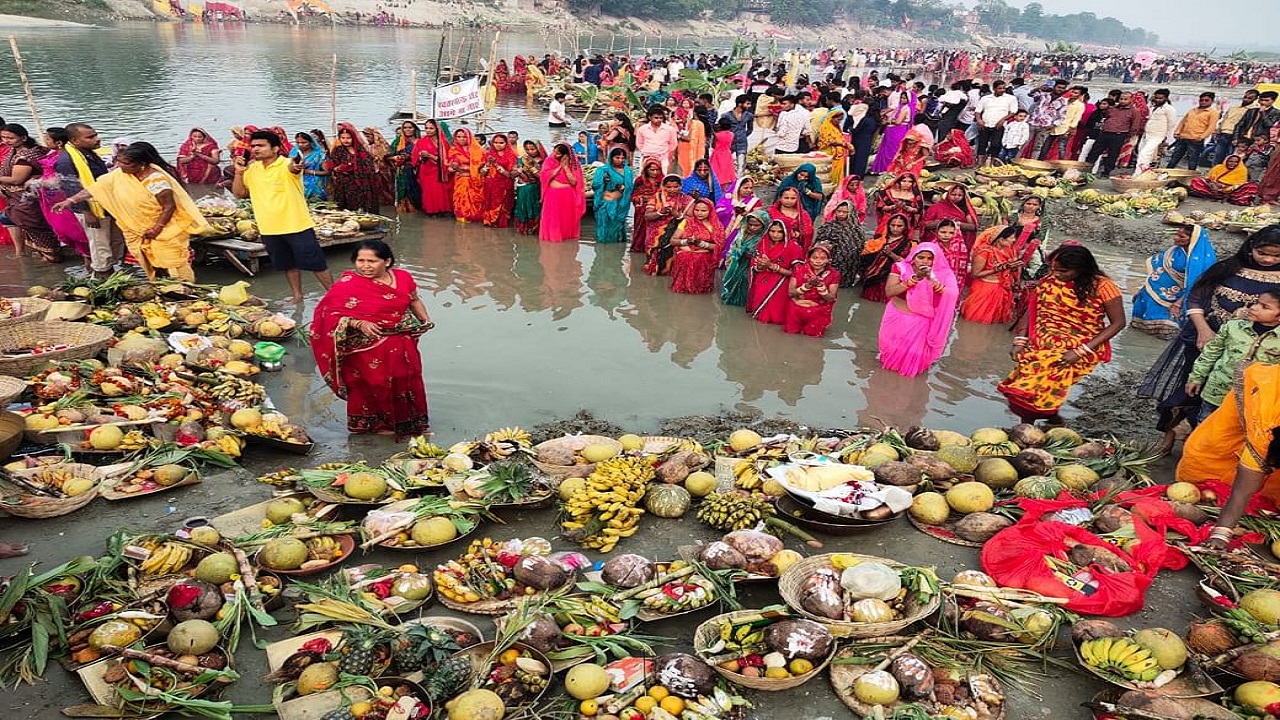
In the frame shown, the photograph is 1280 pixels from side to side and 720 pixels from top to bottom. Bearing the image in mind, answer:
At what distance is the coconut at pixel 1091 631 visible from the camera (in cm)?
294

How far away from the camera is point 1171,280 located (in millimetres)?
6781

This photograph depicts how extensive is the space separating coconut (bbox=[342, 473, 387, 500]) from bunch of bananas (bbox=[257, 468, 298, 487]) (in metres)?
0.38

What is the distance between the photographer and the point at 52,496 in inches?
148

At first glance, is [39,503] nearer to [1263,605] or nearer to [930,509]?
[930,509]

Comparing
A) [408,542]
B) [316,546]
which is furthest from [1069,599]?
[316,546]

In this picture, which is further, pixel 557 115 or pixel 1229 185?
pixel 557 115

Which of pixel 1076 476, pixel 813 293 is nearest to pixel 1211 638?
pixel 1076 476

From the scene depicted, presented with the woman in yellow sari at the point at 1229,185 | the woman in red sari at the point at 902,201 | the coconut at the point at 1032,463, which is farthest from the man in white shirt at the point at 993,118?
the coconut at the point at 1032,463

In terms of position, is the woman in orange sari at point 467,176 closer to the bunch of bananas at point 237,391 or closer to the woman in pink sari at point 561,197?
the woman in pink sari at point 561,197

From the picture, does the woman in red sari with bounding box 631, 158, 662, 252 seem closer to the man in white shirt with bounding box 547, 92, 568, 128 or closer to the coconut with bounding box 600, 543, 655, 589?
the coconut with bounding box 600, 543, 655, 589

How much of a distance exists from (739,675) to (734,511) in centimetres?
121

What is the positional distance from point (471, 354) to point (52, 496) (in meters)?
3.19

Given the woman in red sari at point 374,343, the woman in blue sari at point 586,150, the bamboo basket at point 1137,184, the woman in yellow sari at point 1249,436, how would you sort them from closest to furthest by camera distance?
the woman in yellow sari at point 1249,436 < the woman in red sari at point 374,343 < the woman in blue sari at point 586,150 < the bamboo basket at point 1137,184

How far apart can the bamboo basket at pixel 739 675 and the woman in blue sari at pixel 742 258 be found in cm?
474
